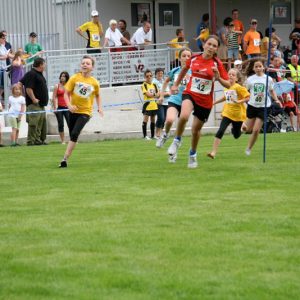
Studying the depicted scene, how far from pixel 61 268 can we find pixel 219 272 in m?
1.26

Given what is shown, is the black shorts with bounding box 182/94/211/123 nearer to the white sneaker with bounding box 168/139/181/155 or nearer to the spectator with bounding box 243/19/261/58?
the white sneaker with bounding box 168/139/181/155

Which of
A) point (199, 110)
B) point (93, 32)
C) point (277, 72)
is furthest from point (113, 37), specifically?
point (199, 110)

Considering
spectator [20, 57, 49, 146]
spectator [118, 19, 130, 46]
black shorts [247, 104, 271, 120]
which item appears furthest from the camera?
spectator [118, 19, 130, 46]

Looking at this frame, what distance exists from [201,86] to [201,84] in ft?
0.12

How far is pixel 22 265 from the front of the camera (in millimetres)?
8133

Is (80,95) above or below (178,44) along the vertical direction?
below

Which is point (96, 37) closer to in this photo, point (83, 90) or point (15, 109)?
point (15, 109)

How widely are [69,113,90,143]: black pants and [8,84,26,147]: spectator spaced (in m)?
8.65

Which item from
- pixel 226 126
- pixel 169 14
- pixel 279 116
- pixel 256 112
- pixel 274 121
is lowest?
pixel 274 121

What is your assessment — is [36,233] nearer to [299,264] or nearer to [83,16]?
[299,264]

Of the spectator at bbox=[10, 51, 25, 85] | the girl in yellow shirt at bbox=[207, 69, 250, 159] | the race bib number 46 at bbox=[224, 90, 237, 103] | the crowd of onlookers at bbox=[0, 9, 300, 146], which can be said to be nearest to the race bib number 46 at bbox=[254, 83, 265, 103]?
the girl in yellow shirt at bbox=[207, 69, 250, 159]

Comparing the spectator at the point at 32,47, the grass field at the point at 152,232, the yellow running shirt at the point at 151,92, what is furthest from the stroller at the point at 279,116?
the grass field at the point at 152,232

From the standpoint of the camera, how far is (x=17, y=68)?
26469 mm

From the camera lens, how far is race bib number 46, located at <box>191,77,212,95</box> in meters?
15.4
